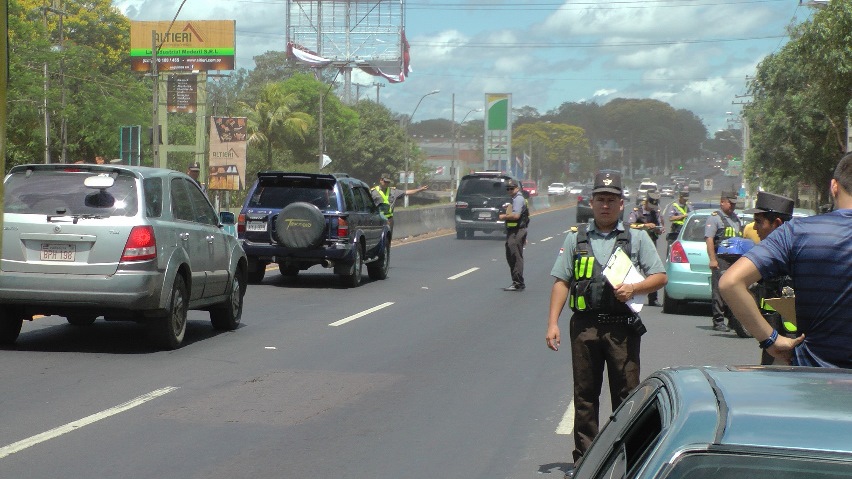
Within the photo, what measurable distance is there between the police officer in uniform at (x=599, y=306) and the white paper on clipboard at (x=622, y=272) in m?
0.03

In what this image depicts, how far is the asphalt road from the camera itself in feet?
23.5

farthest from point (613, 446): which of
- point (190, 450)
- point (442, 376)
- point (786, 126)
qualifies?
point (786, 126)

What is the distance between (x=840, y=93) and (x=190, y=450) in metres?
21.2

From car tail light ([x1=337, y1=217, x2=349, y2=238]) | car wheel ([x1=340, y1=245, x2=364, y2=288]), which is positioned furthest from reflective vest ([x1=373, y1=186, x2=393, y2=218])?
car tail light ([x1=337, y1=217, x2=349, y2=238])

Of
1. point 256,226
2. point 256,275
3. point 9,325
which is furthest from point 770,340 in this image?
point 256,275

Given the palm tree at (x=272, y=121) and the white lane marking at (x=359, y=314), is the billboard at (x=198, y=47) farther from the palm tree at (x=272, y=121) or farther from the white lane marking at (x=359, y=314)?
the white lane marking at (x=359, y=314)

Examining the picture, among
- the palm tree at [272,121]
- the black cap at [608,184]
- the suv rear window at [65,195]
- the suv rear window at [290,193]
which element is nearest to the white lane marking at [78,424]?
the suv rear window at [65,195]

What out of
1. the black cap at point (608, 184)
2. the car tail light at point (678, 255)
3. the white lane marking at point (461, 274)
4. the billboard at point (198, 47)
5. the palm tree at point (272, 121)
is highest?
the billboard at point (198, 47)

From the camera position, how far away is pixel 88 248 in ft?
35.6

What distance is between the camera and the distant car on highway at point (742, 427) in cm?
259

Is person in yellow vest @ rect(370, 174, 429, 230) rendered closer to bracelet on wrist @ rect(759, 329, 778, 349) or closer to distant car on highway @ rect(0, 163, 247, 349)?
distant car on highway @ rect(0, 163, 247, 349)

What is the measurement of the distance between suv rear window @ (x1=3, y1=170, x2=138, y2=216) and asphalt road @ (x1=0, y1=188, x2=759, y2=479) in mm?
1366

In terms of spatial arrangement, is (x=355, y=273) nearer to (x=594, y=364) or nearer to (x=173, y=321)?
(x=173, y=321)

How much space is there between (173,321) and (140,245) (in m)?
0.97
